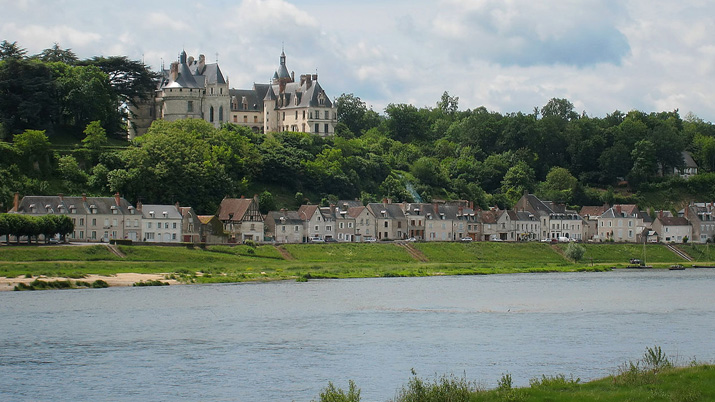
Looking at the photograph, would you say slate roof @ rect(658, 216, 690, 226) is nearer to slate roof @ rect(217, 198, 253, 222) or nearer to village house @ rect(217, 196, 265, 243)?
village house @ rect(217, 196, 265, 243)

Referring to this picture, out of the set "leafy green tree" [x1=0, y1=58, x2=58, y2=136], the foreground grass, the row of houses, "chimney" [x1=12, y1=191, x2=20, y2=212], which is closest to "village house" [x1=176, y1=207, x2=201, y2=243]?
the row of houses

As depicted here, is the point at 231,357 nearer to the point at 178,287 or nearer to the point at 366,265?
the point at 178,287

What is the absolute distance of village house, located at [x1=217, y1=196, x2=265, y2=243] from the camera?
323 feet

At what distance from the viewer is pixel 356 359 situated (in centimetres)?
4075

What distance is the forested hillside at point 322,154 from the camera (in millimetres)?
102000

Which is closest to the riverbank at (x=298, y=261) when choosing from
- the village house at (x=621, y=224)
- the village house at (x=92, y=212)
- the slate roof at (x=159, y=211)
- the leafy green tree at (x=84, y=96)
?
the village house at (x=621, y=224)

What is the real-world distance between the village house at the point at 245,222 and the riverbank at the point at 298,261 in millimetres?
6092

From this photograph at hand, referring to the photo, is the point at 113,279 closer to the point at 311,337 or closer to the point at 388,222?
the point at 311,337

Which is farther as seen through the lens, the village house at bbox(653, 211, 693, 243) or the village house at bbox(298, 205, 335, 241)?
the village house at bbox(653, 211, 693, 243)

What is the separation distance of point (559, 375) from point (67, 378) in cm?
1756

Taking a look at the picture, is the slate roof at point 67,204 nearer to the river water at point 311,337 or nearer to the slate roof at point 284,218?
the slate roof at point 284,218

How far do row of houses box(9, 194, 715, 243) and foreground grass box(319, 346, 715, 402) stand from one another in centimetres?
6475

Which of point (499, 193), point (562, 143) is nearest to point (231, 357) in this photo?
point (499, 193)

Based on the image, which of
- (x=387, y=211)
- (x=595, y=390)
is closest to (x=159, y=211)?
(x=387, y=211)
